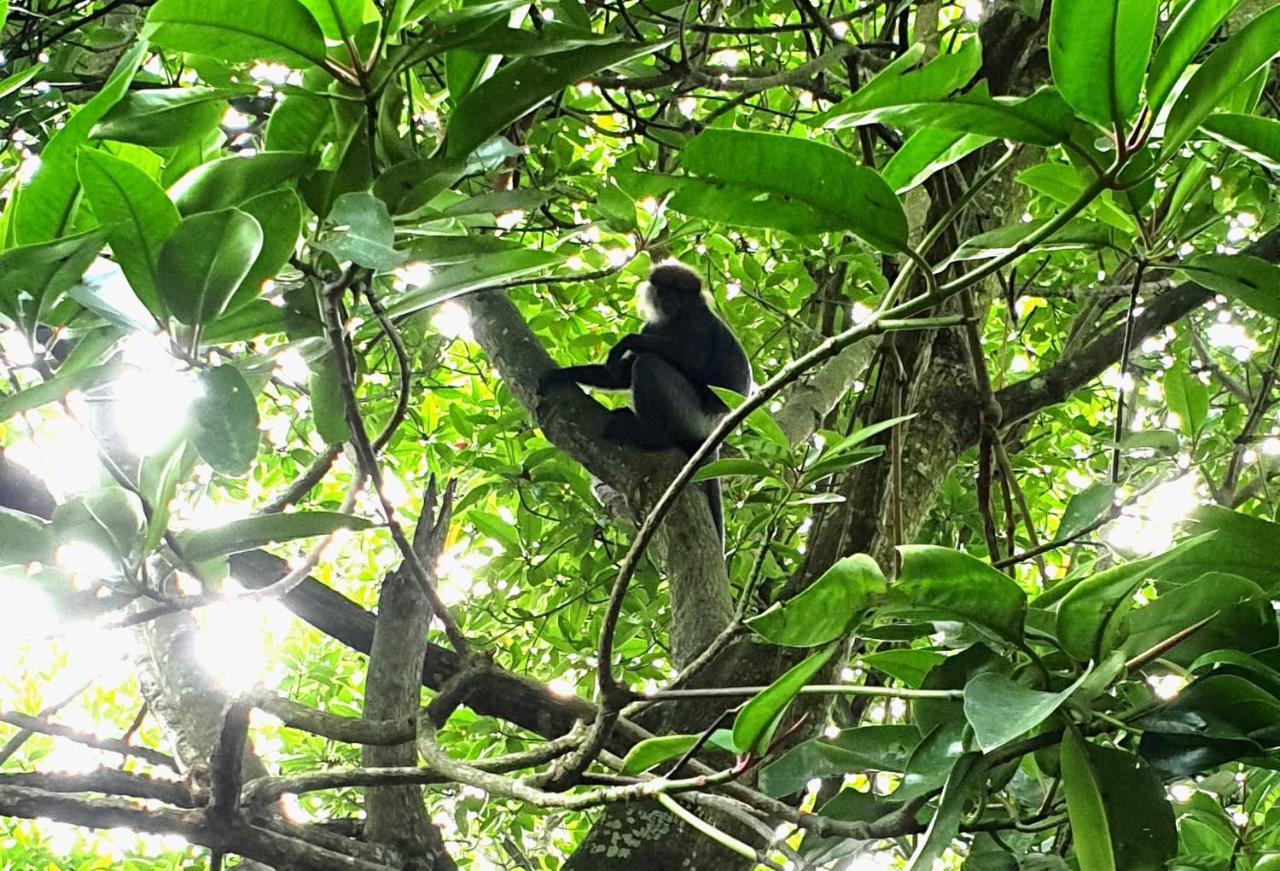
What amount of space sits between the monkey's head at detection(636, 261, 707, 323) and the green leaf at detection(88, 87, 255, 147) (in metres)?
3.84

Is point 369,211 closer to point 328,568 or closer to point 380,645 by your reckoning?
point 380,645

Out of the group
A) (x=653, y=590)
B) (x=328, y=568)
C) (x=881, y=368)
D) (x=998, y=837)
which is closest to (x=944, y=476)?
(x=881, y=368)

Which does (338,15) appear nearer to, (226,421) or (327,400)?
(226,421)

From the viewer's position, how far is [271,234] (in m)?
0.77

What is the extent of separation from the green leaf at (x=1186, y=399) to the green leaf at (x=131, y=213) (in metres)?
1.29

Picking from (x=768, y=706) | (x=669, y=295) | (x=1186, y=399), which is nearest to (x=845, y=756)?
(x=768, y=706)

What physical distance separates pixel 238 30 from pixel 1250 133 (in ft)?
2.17

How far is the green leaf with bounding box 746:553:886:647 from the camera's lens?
2.20ft

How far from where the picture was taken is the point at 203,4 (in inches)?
26.5

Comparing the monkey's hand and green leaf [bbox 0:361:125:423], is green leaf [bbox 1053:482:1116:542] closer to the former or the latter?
green leaf [bbox 0:361:125:423]

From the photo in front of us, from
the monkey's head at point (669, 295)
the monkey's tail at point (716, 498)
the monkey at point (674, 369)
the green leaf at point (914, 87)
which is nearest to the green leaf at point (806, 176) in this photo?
the green leaf at point (914, 87)

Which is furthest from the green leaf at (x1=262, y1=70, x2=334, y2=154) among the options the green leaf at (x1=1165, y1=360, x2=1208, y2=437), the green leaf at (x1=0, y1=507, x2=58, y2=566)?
the green leaf at (x1=1165, y1=360, x2=1208, y2=437)

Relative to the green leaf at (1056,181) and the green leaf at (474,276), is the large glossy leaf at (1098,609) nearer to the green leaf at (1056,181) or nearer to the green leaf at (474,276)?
the green leaf at (1056,181)

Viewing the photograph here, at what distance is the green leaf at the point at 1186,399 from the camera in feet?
4.71
